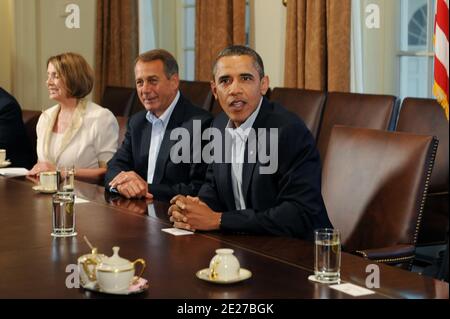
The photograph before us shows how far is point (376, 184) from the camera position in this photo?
2879mm

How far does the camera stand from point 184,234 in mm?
2465

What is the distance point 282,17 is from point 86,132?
164 cm

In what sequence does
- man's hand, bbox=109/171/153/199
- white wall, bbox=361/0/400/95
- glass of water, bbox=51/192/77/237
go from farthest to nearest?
1. white wall, bbox=361/0/400/95
2. man's hand, bbox=109/171/153/199
3. glass of water, bbox=51/192/77/237

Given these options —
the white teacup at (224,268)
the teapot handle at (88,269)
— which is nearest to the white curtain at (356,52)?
the white teacup at (224,268)

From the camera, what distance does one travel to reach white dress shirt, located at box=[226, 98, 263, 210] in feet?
9.43

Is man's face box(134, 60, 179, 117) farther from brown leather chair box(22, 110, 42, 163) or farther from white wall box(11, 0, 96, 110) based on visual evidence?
white wall box(11, 0, 96, 110)

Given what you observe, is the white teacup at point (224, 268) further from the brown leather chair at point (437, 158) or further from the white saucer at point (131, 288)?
the brown leather chair at point (437, 158)

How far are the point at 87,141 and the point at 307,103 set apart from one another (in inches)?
47.9

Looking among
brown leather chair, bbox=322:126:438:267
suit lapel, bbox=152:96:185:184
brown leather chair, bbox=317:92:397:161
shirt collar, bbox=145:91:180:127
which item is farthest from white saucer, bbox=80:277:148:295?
brown leather chair, bbox=317:92:397:161

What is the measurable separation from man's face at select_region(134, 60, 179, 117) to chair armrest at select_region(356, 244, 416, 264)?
1.51 m

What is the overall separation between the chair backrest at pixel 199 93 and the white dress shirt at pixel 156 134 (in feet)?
3.88

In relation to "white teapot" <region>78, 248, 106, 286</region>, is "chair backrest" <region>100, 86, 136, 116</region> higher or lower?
higher
